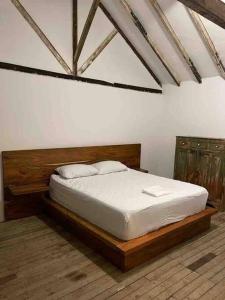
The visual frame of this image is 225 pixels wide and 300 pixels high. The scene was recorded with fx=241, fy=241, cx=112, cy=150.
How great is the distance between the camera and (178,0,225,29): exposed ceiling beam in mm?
2016

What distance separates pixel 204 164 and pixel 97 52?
2.53m

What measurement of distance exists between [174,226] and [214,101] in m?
2.58

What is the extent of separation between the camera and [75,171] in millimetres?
3350

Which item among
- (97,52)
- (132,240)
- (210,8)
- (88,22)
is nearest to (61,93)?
(97,52)

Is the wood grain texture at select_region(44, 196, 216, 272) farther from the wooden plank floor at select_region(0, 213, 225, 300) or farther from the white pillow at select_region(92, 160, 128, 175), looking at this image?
the white pillow at select_region(92, 160, 128, 175)

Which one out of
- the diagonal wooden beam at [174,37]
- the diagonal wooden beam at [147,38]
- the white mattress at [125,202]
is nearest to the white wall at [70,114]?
the diagonal wooden beam at [147,38]

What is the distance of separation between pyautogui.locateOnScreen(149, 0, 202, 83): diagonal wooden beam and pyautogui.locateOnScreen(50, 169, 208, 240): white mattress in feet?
6.89

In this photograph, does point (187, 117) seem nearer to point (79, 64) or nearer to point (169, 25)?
point (169, 25)

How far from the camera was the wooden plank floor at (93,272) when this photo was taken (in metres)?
1.94

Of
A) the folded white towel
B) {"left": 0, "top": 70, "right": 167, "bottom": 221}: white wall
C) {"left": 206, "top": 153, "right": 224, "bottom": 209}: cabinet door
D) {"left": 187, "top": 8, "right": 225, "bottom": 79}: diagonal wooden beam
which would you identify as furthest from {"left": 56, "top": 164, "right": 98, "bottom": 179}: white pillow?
{"left": 187, "top": 8, "right": 225, "bottom": 79}: diagonal wooden beam

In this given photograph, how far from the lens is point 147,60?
4.53 m

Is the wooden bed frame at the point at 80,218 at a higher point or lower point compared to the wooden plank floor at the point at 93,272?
higher

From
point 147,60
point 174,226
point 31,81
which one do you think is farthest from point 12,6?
point 174,226

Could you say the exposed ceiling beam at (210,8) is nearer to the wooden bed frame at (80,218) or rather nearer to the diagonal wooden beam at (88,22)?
the diagonal wooden beam at (88,22)
